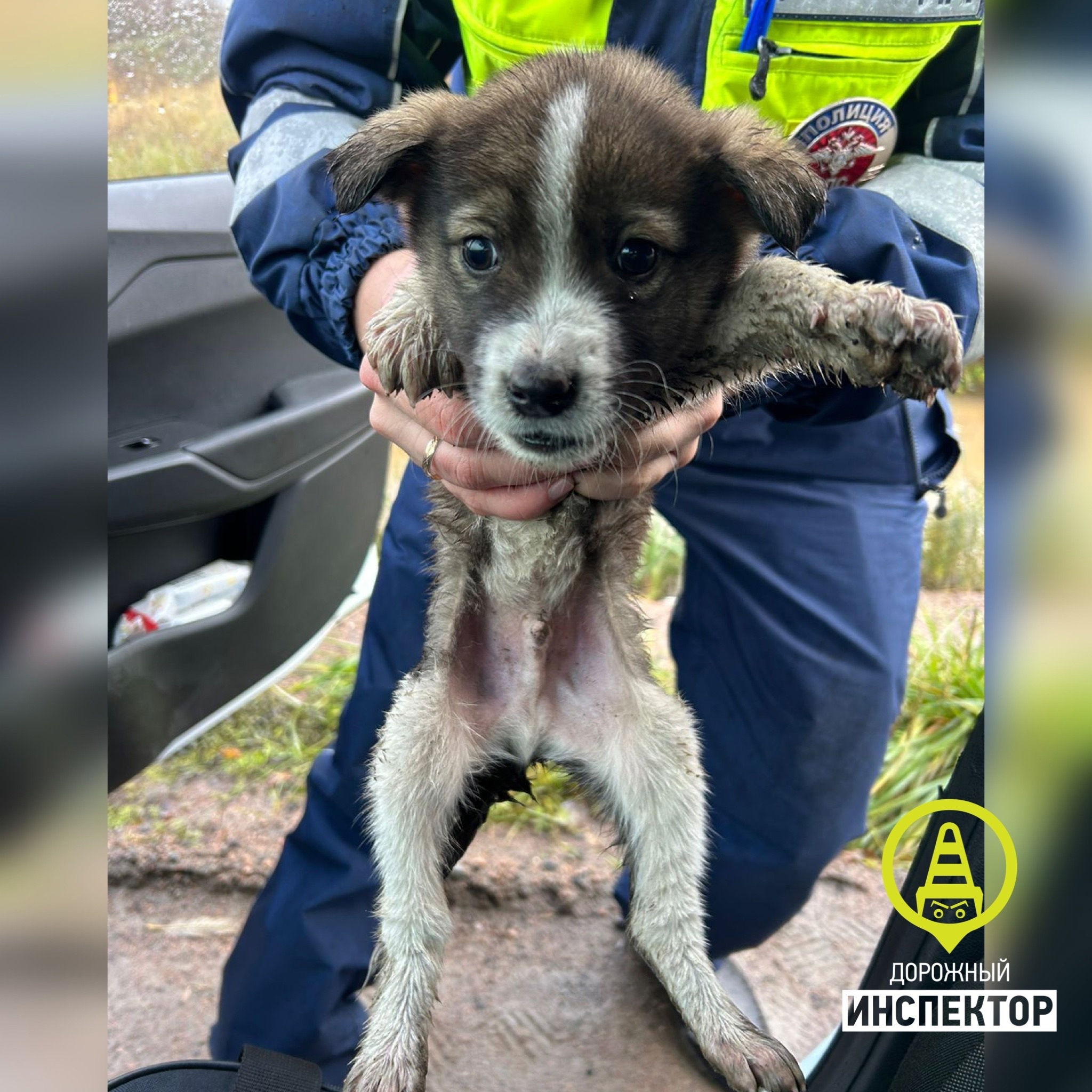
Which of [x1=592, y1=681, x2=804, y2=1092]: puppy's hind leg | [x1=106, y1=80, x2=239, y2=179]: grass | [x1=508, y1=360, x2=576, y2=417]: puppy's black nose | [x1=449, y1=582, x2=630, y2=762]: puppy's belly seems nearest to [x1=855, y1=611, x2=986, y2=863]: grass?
[x1=592, y1=681, x2=804, y2=1092]: puppy's hind leg

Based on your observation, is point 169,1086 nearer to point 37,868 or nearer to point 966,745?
point 37,868

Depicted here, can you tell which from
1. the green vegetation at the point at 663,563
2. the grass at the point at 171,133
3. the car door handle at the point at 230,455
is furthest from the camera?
the green vegetation at the point at 663,563

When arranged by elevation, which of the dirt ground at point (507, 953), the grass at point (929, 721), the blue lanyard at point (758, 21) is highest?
the blue lanyard at point (758, 21)

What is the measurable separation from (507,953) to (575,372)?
2.08m

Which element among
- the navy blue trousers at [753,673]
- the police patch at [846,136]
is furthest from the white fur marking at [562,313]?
the navy blue trousers at [753,673]

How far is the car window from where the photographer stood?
199cm

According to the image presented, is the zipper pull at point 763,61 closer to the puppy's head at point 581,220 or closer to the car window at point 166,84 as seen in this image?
the puppy's head at point 581,220

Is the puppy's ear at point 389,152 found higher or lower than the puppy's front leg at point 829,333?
higher

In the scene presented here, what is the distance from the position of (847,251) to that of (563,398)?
54 centimetres

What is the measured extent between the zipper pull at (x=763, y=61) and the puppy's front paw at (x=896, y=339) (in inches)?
15.6

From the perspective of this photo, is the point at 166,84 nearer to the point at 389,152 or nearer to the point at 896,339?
the point at 389,152

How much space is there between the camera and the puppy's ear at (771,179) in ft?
3.97

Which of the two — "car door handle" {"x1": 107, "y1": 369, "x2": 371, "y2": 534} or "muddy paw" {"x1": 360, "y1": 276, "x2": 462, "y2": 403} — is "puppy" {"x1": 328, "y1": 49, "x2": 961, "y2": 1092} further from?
"car door handle" {"x1": 107, "y1": 369, "x2": 371, "y2": 534}

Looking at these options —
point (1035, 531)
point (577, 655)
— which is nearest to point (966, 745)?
point (1035, 531)
